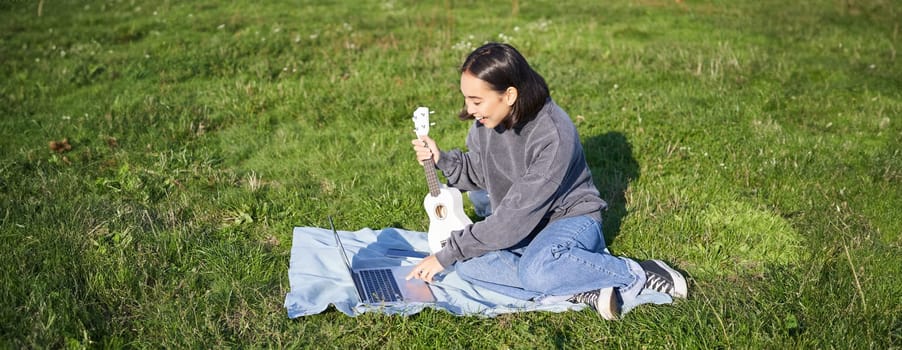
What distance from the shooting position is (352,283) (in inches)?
192

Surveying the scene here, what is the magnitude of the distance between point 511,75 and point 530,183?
63cm

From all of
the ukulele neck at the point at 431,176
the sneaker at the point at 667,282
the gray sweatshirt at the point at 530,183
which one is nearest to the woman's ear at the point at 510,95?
the gray sweatshirt at the point at 530,183

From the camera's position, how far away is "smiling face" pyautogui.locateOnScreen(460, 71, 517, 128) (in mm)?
4453

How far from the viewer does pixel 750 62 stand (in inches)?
375

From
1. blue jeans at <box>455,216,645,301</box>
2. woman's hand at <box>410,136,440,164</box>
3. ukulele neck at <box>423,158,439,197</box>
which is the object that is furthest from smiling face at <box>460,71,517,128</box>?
blue jeans at <box>455,216,645,301</box>

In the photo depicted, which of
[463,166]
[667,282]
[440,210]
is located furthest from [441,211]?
[667,282]

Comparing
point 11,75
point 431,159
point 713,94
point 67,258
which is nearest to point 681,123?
point 713,94

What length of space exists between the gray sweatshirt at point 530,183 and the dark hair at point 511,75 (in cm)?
13

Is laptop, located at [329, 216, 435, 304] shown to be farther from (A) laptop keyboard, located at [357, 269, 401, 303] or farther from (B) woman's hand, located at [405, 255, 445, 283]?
(B) woman's hand, located at [405, 255, 445, 283]

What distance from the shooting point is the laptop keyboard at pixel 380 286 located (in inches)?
179

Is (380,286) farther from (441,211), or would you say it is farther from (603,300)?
(603,300)

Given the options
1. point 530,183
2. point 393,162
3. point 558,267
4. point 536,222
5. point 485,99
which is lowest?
point 393,162

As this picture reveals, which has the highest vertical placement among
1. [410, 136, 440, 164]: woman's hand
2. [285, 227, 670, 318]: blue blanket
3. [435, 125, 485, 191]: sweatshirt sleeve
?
[410, 136, 440, 164]: woman's hand

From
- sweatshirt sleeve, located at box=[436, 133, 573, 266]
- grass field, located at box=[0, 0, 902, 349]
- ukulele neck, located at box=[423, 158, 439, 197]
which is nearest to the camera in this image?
grass field, located at box=[0, 0, 902, 349]
